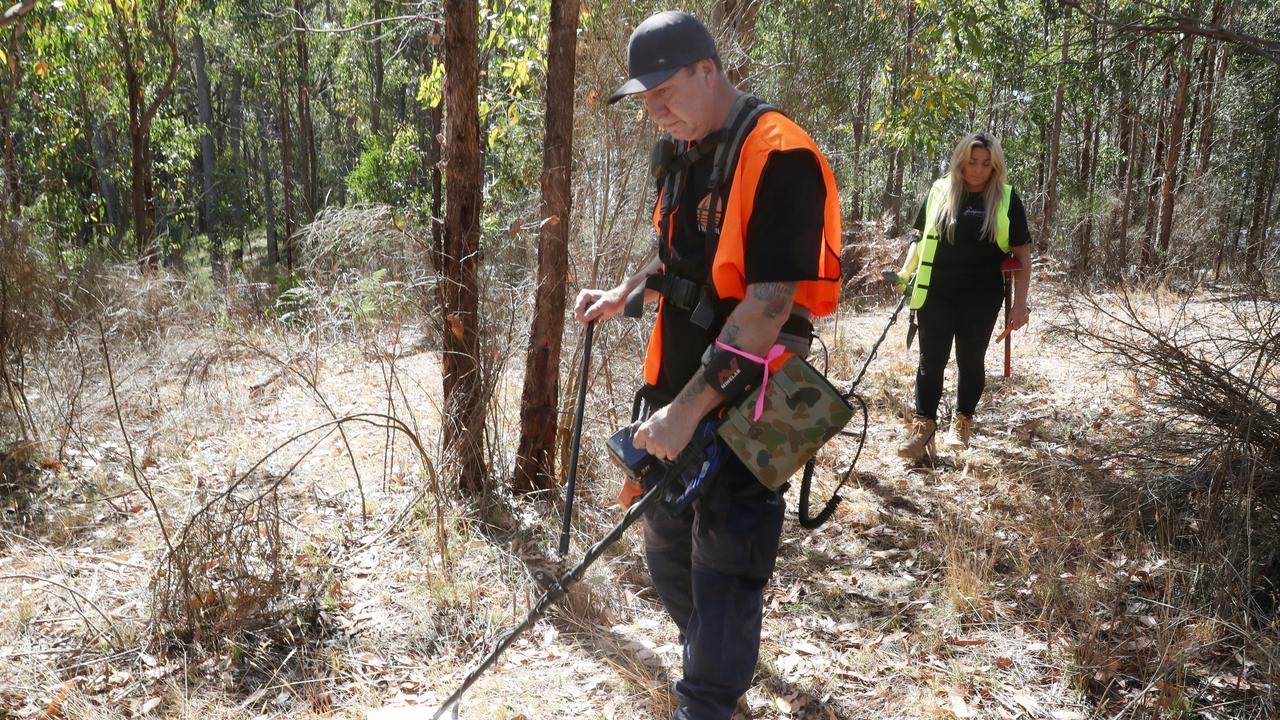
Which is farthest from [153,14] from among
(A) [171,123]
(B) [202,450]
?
(B) [202,450]

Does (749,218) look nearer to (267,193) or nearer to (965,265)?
(965,265)

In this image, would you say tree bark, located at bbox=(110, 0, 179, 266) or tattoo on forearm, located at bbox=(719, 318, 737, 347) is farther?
tree bark, located at bbox=(110, 0, 179, 266)

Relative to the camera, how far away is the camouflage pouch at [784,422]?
7.06 ft

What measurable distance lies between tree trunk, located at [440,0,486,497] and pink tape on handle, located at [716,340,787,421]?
7.89 ft

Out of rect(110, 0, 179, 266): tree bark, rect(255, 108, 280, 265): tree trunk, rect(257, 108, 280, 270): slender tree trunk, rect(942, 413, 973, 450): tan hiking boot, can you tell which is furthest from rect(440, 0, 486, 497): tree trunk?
rect(257, 108, 280, 270): slender tree trunk

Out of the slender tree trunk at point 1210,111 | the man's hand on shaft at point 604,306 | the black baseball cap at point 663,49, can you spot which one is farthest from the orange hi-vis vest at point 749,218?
the slender tree trunk at point 1210,111

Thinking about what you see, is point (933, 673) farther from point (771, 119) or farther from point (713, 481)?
point (771, 119)

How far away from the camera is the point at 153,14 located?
587 inches

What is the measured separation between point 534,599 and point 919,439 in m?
2.67

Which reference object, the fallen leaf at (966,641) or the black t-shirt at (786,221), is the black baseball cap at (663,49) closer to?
the black t-shirt at (786,221)

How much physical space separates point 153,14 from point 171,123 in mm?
4847

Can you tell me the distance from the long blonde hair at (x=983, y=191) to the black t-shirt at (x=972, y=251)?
31 millimetres

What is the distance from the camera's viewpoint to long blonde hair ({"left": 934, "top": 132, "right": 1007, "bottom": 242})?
4.64 m

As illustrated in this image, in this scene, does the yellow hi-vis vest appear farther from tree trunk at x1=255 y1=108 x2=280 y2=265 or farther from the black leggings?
tree trunk at x1=255 y1=108 x2=280 y2=265
